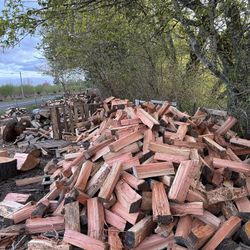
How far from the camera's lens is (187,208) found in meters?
3.42

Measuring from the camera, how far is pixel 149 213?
3.53 m

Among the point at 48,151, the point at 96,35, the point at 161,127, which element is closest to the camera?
the point at 161,127

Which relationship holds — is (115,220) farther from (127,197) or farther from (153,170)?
(153,170)

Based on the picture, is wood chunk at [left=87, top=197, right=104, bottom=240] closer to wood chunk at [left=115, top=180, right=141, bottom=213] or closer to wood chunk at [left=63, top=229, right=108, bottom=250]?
wood chunk at [left=63, top=229, right=108, bottom=250]

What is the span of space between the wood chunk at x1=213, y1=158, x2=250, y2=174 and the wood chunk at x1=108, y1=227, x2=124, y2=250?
146 centimetres

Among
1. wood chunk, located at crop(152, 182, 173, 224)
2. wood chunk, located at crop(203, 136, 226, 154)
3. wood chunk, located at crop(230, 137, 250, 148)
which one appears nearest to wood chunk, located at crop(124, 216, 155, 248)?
wood chunk, located at crop(152, 182, 173, 224)

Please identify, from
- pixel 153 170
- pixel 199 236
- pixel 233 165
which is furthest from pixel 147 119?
pixel 199 236

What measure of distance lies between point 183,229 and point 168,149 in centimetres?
109

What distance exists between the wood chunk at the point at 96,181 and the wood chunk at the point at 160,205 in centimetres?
63

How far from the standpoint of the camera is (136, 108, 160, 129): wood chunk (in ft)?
15.6

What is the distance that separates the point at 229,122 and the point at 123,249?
2.76 metres

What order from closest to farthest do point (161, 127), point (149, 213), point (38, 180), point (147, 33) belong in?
point (149, 213)
point (161, 127)
point (38, 180)
point (147, 33)

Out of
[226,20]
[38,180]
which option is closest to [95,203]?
[38,180]

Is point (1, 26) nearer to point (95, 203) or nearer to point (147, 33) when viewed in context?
point (147, 33)
